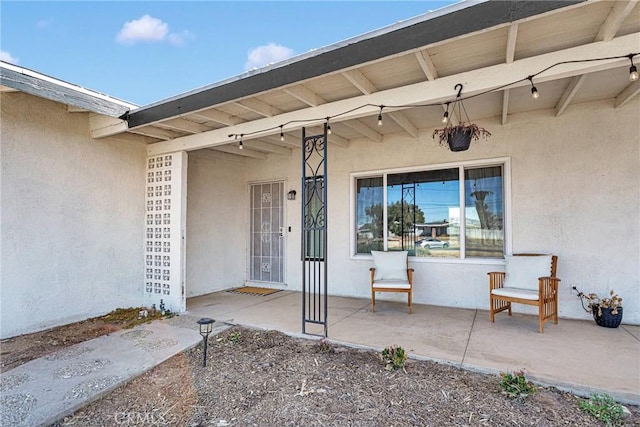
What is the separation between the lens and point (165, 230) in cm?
490

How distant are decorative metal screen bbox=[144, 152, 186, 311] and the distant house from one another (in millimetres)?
30

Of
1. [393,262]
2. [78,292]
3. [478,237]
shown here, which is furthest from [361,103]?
[78,292]

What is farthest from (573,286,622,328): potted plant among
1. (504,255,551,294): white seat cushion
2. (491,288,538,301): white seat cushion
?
(491,288,538,301): white seat cushion

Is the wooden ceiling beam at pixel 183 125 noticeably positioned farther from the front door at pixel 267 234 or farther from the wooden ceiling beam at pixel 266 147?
the front door at pixel 267 234

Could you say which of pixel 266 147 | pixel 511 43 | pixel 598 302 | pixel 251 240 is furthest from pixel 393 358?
pixel 251 240

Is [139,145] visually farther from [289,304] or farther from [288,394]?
[288,394]

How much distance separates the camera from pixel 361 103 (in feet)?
11.3

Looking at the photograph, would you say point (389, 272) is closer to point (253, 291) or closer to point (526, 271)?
point (526, 271)

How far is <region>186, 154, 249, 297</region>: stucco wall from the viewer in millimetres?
5918

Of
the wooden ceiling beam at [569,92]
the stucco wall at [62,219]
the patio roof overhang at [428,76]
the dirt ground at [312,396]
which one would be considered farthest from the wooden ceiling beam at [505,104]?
the stucco wall at [62,219]

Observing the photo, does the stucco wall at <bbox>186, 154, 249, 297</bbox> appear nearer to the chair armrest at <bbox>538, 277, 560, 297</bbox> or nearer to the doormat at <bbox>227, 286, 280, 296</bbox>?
the doormat at <bbox>227, 286, 280, 296</bbox>

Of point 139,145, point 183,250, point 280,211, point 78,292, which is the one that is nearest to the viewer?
point 78,292

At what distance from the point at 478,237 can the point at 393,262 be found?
1.32 metres

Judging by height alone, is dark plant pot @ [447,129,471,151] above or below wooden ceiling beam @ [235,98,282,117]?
below
